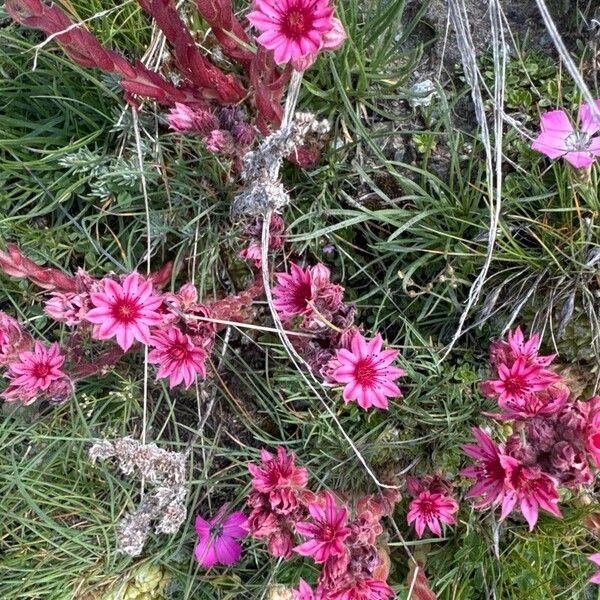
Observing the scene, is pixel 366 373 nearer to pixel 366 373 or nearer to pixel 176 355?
pixel 366 373

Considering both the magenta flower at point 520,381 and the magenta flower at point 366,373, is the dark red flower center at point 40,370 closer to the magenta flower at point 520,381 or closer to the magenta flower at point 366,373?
the magenta flower at point 366,373

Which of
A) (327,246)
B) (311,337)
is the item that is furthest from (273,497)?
(327,246)

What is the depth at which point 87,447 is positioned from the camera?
2.26 meters

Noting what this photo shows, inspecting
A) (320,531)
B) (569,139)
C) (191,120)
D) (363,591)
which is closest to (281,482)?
(320,531)

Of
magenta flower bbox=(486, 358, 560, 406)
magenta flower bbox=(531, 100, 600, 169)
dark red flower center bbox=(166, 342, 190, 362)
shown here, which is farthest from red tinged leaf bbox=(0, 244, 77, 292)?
magenta flower bbox=(531, 100, 600, 169)

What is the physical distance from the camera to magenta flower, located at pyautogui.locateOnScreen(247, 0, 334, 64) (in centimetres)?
141

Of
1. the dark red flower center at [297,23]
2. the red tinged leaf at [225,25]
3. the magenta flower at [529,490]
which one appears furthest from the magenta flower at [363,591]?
the red tinged leaf at [225,25]

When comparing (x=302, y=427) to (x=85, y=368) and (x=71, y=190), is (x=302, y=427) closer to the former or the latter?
(x=85, y=368)

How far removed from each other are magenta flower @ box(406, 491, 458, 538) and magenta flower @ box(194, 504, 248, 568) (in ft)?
2.03

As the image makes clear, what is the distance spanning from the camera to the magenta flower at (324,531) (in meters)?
1.62

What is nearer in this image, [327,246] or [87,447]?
[327,246]

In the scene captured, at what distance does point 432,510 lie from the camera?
1841mm

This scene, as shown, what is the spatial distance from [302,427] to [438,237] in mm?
767

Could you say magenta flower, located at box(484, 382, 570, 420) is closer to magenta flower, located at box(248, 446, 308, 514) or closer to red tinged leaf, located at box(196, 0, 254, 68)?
magenta flower, located at box(248, 446, 308, 514)
